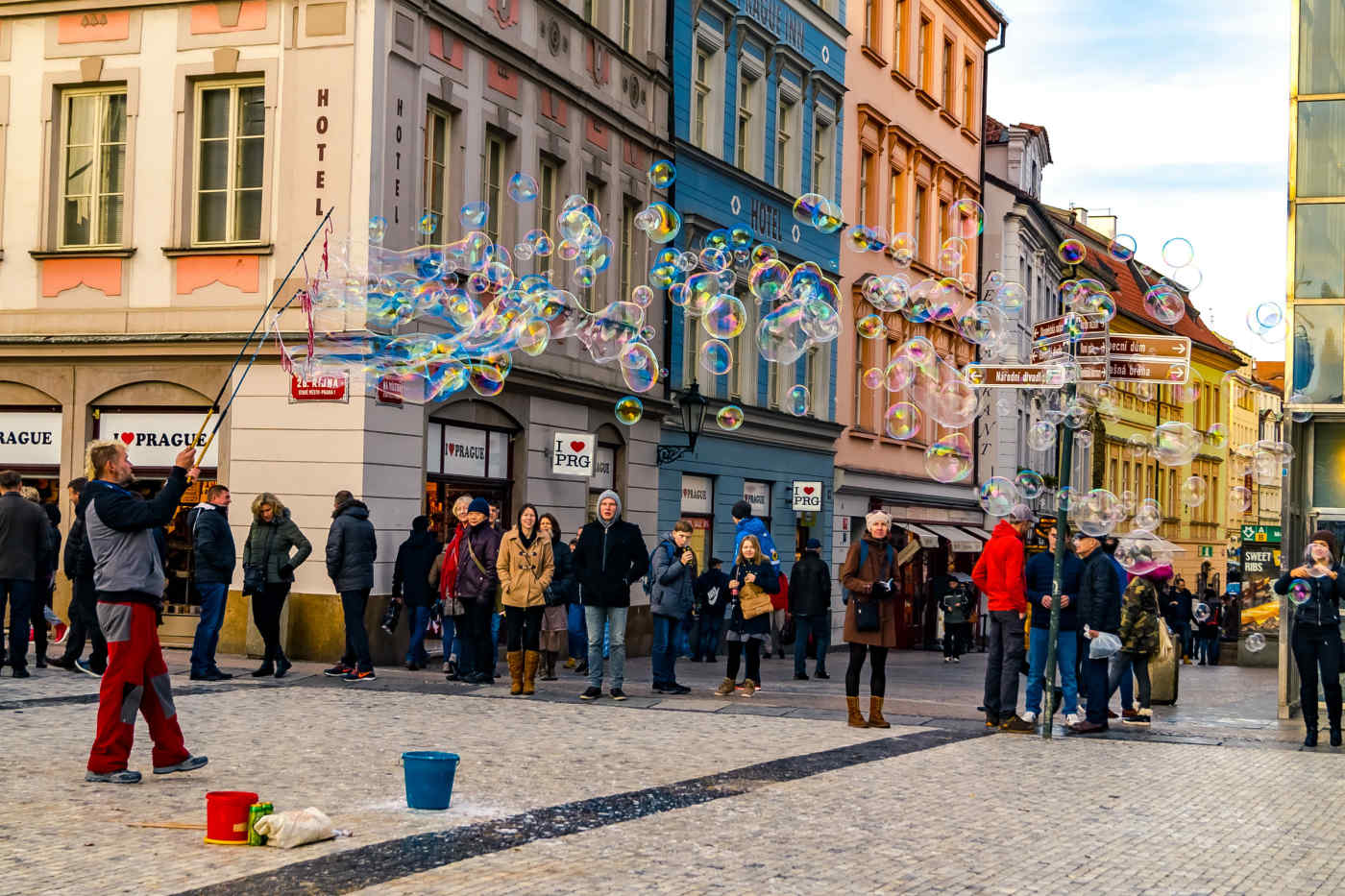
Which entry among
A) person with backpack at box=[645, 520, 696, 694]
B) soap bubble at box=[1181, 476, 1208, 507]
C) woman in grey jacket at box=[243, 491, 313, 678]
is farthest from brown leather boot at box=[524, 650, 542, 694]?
soap bubble at box=[1181, 476, 1208, 507]

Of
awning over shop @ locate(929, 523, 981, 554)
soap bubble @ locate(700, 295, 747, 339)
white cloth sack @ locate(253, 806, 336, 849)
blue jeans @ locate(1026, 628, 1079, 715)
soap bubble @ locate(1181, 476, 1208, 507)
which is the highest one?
soap bubble @ locate(700, 295, 747, 339)

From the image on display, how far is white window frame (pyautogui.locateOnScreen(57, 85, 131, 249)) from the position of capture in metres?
21.8

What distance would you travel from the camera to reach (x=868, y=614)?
14.6 meters

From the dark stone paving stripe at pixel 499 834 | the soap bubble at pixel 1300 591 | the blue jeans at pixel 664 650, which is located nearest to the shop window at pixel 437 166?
the blue jeans at pixel 664 650

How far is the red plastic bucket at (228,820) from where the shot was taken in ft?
26.5

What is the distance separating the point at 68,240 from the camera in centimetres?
2209

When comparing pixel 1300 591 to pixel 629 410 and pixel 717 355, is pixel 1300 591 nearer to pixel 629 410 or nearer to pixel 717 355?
pixel 717 355

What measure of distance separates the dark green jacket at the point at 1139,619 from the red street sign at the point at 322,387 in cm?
851

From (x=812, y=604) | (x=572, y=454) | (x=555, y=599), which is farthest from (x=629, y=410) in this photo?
(x=555, y=599)

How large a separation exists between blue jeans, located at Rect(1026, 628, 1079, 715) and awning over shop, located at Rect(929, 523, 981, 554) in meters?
24.3

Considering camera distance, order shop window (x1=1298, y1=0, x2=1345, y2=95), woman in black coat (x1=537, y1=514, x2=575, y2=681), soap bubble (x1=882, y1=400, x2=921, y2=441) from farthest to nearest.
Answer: soap bubble (x1=882, y1=400, x2=921, y2=441) < shop window (x1=1298, y1=0, x2=1345, y2=95) < woman in black coat (x1=537, y1=514, x2=575, y2=681)

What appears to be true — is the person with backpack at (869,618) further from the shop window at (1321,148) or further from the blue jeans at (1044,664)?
the shop window at (1321,148)

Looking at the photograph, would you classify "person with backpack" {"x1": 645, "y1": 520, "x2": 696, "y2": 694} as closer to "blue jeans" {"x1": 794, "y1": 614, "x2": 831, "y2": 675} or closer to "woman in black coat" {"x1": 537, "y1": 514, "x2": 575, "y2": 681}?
"woman in black coat" {"x1": 537, "y1": 514, "x2": 575, "y2": 681}

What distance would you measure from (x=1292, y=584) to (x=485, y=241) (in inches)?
371
